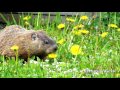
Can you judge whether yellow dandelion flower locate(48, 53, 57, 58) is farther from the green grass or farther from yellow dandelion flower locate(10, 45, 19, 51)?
yellow dandelion flower locate(10, 45, 19, 51)

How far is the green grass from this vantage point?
4.23m

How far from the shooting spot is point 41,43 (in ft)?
16.0

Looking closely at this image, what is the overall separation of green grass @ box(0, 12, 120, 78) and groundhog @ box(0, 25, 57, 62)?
12cm

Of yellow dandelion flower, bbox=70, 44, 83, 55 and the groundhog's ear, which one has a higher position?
the groundhog's ear

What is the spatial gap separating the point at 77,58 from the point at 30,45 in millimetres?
520

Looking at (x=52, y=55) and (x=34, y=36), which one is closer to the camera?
(x=52, y=55)

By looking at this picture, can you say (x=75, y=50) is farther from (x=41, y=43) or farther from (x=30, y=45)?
(x=30, y=45)

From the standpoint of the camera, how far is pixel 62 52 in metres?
5.02

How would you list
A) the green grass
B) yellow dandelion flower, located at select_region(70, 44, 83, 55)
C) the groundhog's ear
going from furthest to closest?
the groundhog's ear, yellow dandelion flower, located at select_region(70, 44, 83, 55), the green grass

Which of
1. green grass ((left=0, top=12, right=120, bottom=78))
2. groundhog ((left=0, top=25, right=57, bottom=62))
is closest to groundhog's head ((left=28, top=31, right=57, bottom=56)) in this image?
groundhog ((left=0, top=25, right=57, bottom=62))

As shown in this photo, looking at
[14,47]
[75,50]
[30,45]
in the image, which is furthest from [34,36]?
[75,50]

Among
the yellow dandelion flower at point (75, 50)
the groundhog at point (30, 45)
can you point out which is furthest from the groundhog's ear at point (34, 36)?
the yellow dandelion flower at point (75, 50)
